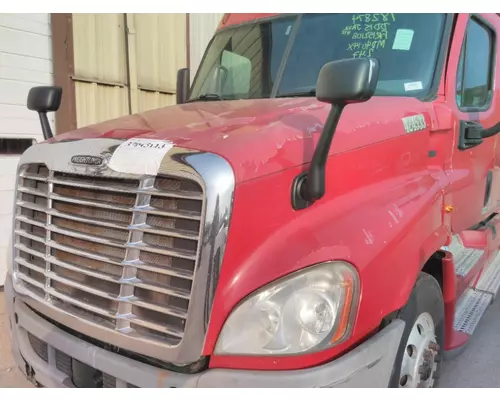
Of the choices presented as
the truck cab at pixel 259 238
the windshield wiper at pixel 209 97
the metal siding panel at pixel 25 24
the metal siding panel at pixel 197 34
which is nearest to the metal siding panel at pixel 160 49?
the metal siding panel at pixel 197 34

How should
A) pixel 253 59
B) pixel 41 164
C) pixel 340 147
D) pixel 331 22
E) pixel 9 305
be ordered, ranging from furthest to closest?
1. pixel 253 59
2. pixel 331 22
3. pixel 9 305
4. pixel 41 164
5. pixel 340 147

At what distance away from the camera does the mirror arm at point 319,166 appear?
1.89 m

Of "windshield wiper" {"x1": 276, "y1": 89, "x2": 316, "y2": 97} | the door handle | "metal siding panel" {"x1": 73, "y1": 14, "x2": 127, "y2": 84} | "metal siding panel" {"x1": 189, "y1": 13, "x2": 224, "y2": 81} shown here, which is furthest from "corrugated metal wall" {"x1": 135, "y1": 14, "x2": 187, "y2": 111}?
the door handle

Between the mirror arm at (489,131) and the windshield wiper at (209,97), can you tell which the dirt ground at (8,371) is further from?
the mirror arm at (489,131)

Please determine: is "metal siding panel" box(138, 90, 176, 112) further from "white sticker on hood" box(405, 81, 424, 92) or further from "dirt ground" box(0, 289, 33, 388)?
"white sticker on hood" box(405, 81, 424, 92)

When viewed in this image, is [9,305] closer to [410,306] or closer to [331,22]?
[410,306]

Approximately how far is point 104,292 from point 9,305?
88 centimetres

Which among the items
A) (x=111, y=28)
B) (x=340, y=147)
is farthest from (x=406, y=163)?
(x=111, y=28)

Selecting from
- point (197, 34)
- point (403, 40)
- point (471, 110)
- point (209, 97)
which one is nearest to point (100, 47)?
point (197, 34)

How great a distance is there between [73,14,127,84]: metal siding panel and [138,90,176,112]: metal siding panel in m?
0.38

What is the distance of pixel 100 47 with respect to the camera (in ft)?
20.4

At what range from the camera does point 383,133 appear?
2.42 meters

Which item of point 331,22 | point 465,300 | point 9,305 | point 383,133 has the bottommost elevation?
point 465,300

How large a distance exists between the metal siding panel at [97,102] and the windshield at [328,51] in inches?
123
